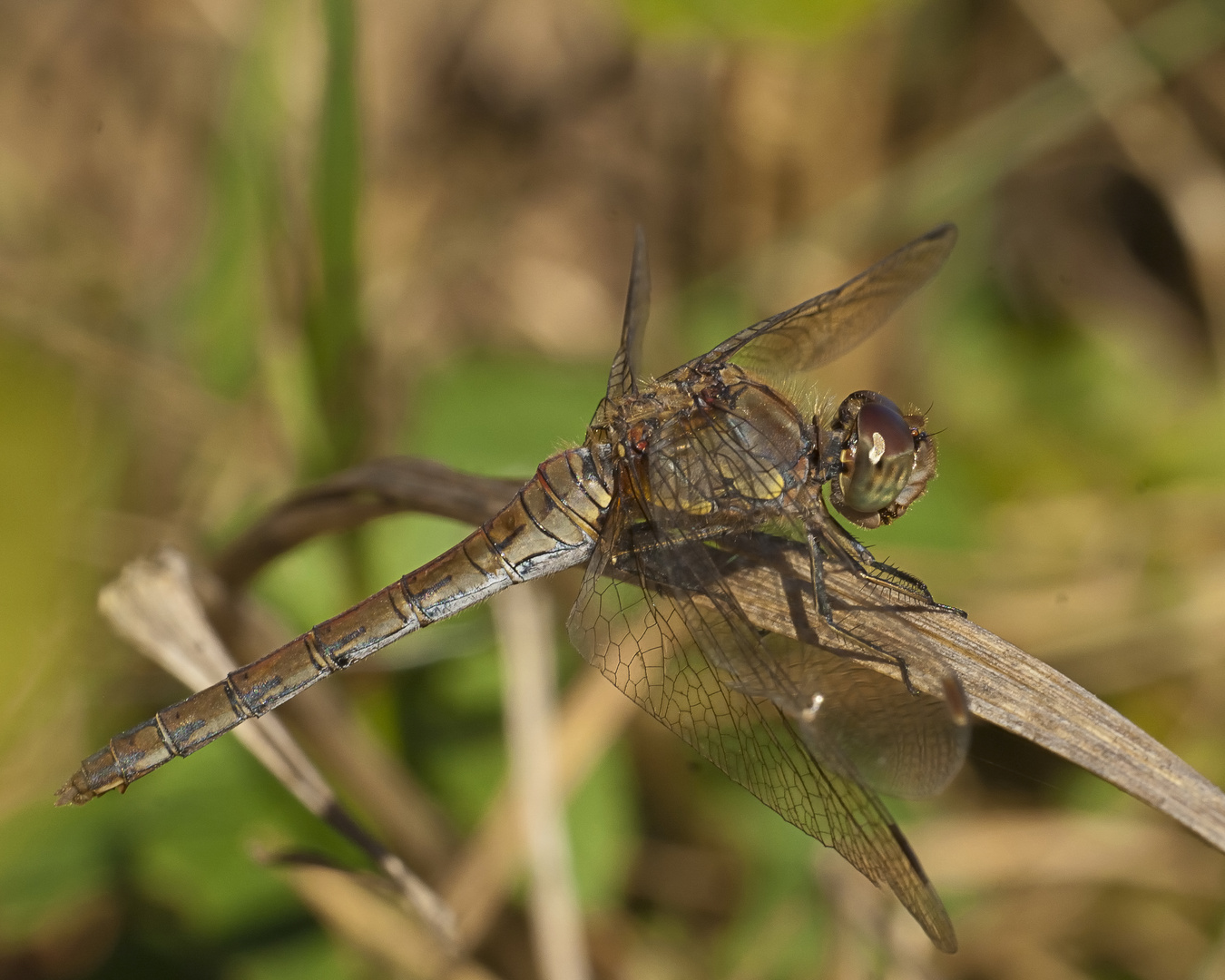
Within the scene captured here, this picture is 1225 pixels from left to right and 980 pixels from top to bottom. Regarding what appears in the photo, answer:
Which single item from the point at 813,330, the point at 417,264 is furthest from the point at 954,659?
the point at 417,264

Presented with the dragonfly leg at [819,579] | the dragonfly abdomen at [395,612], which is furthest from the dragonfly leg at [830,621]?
the dragonfly abdomen at [395,612]

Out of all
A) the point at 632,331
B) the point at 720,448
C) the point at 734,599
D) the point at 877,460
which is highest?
the point at 632,331

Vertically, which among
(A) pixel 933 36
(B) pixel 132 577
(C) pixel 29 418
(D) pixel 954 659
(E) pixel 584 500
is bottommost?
(D) pixel 954 659

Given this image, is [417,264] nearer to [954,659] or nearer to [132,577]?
[132,577]

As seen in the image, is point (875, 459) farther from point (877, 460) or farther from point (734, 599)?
point (734, 599)

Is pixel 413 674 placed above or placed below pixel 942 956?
above

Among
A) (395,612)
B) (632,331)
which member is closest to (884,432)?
(632,331)

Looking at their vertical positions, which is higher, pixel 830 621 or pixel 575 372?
pixel 575 372
